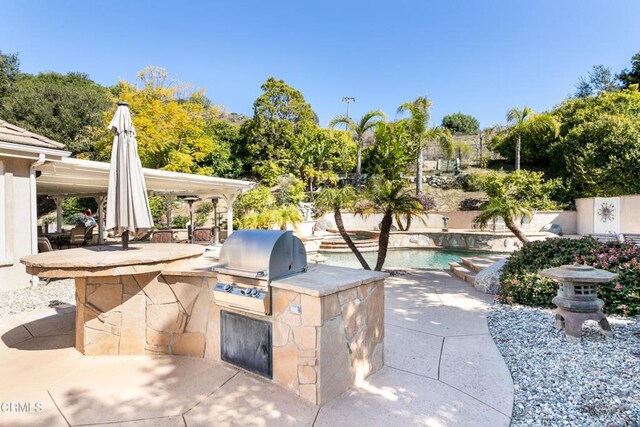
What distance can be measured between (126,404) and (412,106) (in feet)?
66.7

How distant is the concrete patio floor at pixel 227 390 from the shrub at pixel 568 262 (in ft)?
6.32

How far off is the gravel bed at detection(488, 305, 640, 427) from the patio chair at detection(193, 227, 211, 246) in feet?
32.5

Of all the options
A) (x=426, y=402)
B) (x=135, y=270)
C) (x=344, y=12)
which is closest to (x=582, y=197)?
(x=344, y=12)

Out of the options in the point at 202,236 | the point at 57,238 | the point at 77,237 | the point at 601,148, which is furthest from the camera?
the point at 601,148

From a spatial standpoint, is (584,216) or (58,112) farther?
(58,112)

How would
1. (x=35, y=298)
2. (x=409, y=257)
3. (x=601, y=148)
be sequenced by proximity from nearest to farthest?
(x=35, y=298) → (x=409, y=257) → (x=601, y=148)

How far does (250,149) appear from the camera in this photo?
24.0 m

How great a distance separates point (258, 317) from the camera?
110 inches

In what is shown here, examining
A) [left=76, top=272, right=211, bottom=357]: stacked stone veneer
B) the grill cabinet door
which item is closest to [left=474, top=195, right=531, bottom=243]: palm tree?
the grill cabinet door

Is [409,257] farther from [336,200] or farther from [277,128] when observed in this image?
[277,128]

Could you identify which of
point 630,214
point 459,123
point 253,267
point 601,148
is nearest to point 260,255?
point 253,267

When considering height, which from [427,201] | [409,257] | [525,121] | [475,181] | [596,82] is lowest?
[409,257]

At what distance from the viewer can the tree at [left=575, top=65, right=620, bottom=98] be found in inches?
1080

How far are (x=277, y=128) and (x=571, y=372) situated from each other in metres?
22.7
